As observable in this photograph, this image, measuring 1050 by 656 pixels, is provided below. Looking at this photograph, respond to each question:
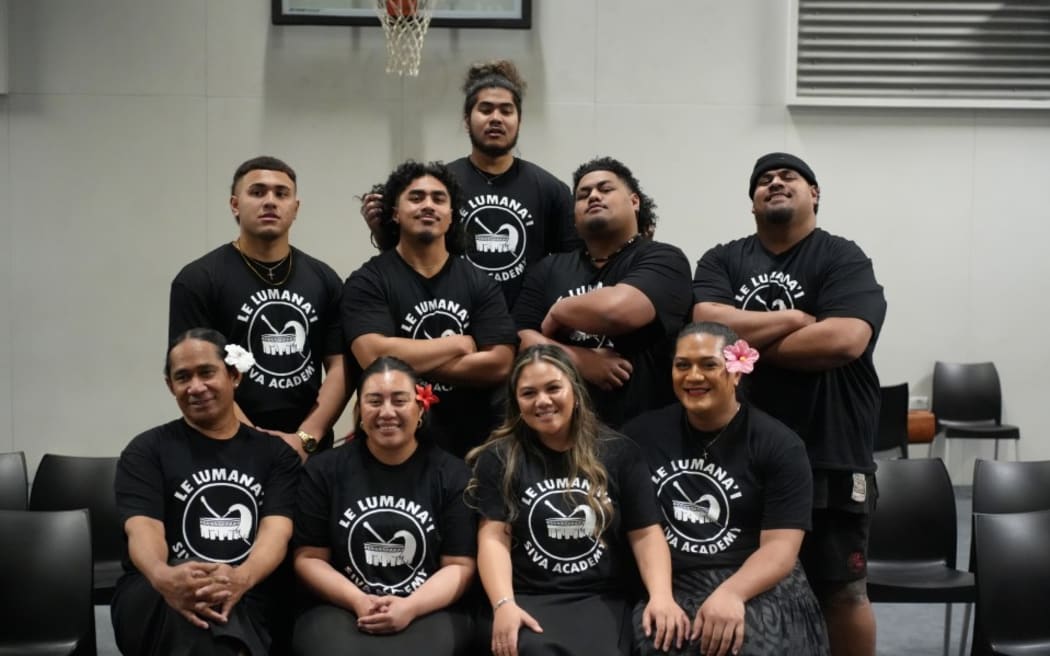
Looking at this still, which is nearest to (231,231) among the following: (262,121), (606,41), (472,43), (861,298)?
(262,121)

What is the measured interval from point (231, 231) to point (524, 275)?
324 cm

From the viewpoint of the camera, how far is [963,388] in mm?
6559

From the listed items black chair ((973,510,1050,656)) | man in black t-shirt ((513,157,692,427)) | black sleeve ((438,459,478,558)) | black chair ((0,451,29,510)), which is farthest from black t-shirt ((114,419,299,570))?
black chair ((973,510,1050,656))

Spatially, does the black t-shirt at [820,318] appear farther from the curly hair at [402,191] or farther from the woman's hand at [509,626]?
the woman's hand at [509,626]

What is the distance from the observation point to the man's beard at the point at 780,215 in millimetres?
3205

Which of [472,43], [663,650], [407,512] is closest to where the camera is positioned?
[663,650]

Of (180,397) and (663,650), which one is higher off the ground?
(180,397)

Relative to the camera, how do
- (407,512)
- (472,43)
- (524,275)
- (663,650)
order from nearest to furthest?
1. (663,650)
2. (407,512)
3. (524,275)
4. (472,43)

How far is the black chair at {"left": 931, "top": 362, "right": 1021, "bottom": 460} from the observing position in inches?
258

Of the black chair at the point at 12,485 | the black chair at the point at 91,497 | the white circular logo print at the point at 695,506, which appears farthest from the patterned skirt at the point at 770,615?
the black chair at the point at 12,485

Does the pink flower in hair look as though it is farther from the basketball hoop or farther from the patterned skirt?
the basketball hoop

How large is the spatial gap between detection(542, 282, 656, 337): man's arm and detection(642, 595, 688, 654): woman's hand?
0.81 m

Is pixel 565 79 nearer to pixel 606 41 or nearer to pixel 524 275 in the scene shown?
pixel 606 41

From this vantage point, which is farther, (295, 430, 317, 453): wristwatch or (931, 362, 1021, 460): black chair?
(931, 362, 1021, 460): black chair
